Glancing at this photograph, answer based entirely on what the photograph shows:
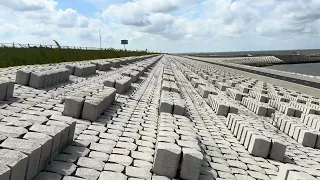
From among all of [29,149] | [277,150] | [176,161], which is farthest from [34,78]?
[277,150]

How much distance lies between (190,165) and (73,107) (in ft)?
9.91

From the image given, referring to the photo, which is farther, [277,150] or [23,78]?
[23,78]

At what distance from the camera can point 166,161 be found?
4.43 meters

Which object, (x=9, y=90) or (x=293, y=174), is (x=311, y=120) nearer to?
(x=293, y=174)

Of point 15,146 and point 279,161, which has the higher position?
point 15,146

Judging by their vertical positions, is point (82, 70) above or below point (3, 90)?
above

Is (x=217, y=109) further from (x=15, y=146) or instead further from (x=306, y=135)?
(x=15, y=146)

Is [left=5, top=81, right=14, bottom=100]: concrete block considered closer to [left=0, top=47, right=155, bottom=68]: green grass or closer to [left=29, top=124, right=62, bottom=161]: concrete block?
[left=29, top=124, right=62, bottom=161]: concrete block

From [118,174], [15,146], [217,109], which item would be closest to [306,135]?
[217,109]

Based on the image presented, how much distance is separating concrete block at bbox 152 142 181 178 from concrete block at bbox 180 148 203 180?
0.32ft

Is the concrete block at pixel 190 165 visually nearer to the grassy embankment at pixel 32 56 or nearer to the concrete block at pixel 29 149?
the concrete block at pixel 29 149

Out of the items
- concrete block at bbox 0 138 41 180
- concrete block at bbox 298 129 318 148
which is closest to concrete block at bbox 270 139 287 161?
concrete block at bbox 298 129 318 148

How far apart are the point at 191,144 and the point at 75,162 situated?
6.11 ft

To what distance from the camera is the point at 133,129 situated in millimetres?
6496
